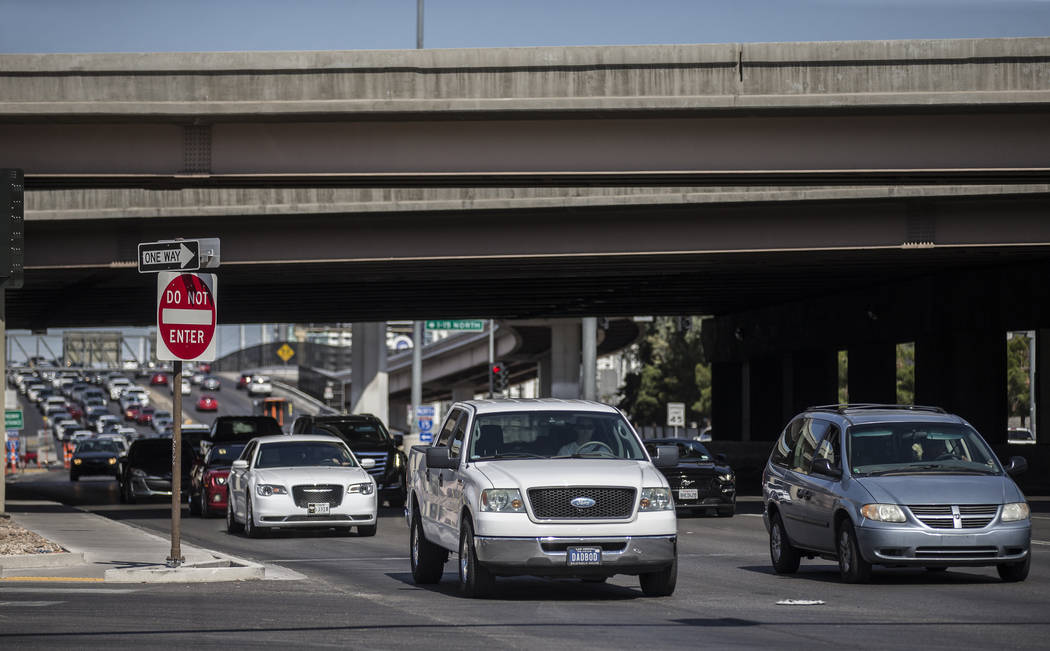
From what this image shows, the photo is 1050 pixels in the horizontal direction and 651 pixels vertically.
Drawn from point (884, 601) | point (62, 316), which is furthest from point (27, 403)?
point (884, 601)

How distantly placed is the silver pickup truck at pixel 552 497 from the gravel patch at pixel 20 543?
5786 millimetres

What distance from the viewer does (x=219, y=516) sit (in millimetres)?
30969

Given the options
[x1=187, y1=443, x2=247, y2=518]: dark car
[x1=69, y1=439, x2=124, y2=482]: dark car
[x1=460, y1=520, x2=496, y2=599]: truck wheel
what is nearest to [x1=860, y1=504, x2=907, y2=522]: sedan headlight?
[x1=460, y1=520, x2=496, y2=599]: truck wheel

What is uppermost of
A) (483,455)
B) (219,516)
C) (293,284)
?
(293,284)

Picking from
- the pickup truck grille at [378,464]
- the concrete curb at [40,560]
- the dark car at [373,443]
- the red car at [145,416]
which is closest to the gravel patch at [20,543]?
the concrete curb at [40,560]

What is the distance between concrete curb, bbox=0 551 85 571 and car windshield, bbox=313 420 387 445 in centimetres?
1654

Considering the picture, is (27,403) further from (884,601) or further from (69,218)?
(884,601)

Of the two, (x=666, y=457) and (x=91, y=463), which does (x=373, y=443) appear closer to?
(x=666, y=457)

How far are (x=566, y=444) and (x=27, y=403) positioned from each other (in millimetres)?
134813

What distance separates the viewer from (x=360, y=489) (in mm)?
24297

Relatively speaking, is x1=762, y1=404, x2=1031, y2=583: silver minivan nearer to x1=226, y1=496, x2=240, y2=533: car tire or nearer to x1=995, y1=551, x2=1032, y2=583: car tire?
x1=995, y1=551, x2=1032, y2=583: car tire

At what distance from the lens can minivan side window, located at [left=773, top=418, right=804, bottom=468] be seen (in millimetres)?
17922

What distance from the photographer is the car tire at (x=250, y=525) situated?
2406 cm

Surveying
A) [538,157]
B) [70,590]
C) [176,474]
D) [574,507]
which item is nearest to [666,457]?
[574,507]
